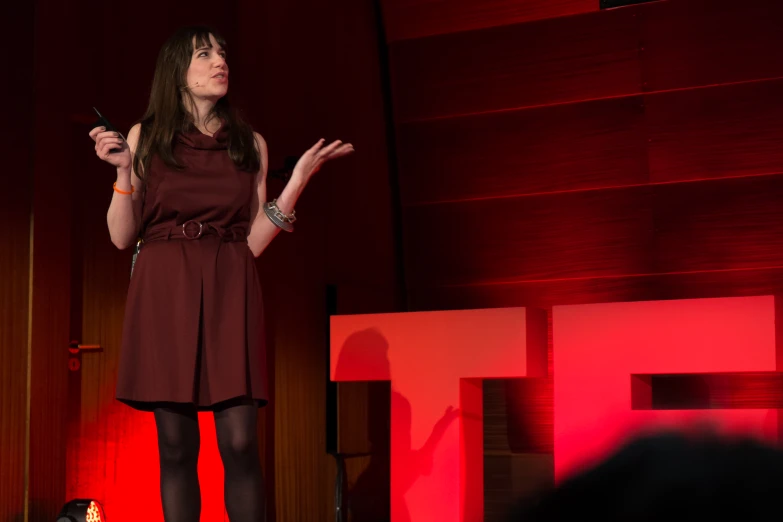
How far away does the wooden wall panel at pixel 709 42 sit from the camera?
14.3 feet

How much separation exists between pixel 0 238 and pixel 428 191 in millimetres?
2572

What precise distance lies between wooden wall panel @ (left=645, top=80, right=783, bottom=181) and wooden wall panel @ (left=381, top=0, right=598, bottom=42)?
64 centimetres

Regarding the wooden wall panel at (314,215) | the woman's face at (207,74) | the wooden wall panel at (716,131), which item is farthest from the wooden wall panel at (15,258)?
the wooden wall panel at (716,131)

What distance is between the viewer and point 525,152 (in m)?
4.81

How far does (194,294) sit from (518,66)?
329 centimetres

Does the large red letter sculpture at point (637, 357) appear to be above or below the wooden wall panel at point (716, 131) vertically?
below

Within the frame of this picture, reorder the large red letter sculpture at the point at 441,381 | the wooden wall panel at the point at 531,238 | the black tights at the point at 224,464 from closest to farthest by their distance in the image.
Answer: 1. the black tights at the point at 224,464
2. the large red letter sculpture at the point at 441,381
3. the wooden wall panel at the point at 531,238

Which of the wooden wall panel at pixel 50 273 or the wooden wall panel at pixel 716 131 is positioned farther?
the wooden wall panel at pixel 716 131

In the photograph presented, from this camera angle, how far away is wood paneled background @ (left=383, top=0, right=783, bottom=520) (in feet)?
14.4

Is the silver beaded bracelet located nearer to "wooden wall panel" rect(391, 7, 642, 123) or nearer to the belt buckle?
the belt buckle

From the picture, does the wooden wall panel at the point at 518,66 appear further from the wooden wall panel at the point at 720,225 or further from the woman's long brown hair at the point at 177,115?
the woman's long brown hair at the point at 177,115

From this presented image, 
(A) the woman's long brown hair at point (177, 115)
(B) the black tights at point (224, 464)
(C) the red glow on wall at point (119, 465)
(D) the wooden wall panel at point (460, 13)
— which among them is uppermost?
(D) the wooden wall panel at point (460, 13)

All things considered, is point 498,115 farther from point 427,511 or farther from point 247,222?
point 247,222

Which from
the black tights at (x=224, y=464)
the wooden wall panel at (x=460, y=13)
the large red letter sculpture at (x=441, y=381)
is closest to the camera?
the black tights at (x=224, y=464)
